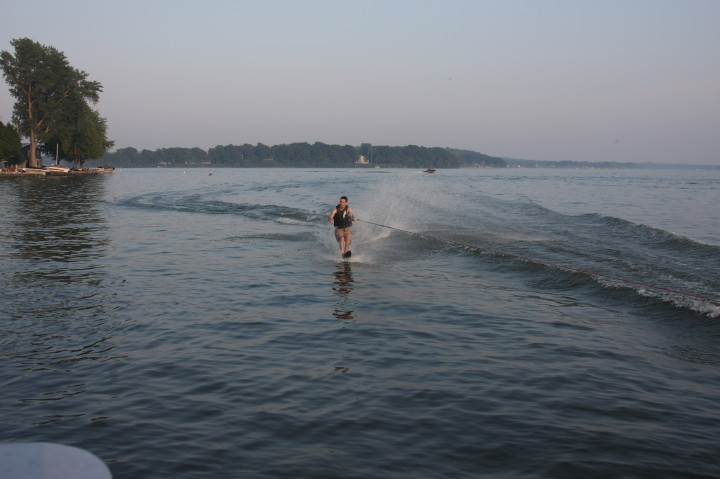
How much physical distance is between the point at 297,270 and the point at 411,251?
4.96m

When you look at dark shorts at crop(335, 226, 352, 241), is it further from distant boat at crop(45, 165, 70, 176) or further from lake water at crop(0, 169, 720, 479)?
distant boat at crop(45, 165, 70, 176)

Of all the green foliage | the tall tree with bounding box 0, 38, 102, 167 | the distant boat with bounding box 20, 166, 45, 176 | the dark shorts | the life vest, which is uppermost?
the tall tree with bounding box 0, 38, 102, 167

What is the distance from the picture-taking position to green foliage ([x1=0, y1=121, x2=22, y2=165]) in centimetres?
7274

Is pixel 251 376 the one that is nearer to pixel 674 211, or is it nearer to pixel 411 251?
pixel 411 251

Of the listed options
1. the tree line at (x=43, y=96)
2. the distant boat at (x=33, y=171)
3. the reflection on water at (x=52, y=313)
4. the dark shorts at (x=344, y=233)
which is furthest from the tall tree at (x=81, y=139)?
the dark shorts at (x=344, y=233)

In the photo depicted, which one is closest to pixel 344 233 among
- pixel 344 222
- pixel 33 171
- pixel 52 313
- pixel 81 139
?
pixel 344 222

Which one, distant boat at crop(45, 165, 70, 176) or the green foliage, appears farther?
distant boat at crop(45, 165, 70, 176)

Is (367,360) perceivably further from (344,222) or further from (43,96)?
(43,96)

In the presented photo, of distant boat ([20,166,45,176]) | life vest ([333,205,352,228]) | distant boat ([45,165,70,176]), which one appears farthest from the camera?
distant boat ([45,165,70,176])

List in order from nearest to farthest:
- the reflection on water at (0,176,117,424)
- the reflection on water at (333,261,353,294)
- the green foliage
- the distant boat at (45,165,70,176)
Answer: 1. the reflection on water at (0,176,117,424)
2. the reflection on water at (333,261,353,294)
3. the green foliage
4. the distant boat at (45,165,70,176)

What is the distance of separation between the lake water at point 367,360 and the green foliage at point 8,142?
63.9 meters

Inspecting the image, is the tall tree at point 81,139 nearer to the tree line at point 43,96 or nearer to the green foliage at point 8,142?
the tree line at point 43,96

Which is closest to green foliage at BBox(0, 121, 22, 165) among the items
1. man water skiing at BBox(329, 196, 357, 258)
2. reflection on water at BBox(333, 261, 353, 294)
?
man water skiing at BBox(329, 196, 357, 258)

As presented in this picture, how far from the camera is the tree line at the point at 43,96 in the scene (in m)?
79.2
